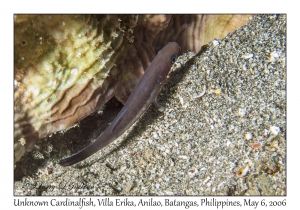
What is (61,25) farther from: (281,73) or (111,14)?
(281,73)

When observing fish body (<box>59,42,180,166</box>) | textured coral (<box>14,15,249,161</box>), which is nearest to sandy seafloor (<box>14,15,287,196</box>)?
fish body (<box>59,42,180,166</box>)

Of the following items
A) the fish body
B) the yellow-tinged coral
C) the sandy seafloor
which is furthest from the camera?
the fish body

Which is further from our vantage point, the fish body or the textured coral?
the fish body

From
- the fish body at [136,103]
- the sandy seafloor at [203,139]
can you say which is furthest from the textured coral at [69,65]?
the sandy seafloor at [203,139]

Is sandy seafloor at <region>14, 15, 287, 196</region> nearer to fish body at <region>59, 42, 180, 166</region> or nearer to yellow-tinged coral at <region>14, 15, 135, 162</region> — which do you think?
fish body at <region>59, 42, 180, 166</region>

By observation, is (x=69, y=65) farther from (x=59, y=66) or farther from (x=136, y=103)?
(x=136, y=103)

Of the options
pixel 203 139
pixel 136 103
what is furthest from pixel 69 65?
pixel 203 139

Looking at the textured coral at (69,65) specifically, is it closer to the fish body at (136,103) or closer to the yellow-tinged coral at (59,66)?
the yellow-tinged coral at (59,66)
